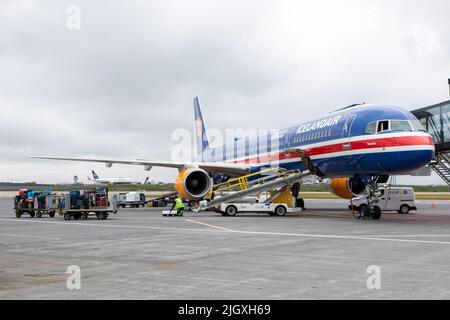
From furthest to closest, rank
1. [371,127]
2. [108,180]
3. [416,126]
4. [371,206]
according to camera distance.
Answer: [108,180], [371,206], [371,127], [416,126]

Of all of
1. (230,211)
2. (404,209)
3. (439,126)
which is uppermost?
(439,126)

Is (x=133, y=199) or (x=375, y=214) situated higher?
(x=133, y=199)

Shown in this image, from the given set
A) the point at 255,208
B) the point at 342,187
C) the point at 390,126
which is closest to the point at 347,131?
the point at 390,126

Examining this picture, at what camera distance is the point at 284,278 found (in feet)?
28.5

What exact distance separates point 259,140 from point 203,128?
1387cm

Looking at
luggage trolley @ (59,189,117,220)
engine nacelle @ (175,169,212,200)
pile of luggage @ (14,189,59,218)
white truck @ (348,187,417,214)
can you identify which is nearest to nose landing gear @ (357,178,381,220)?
white truck @ (348,187,417,214)

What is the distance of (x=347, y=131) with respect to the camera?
22.9m

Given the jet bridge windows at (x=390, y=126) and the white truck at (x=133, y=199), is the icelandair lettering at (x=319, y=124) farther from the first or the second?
the white truck at (x=133, y=199)

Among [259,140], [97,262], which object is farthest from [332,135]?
[97,262]

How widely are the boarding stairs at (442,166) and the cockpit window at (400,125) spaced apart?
7.27m

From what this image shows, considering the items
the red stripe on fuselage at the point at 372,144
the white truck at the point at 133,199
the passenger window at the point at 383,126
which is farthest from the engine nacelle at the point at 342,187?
the white truck at the point at 133,199

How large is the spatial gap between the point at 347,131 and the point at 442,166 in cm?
799

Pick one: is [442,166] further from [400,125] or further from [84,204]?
[84,204]

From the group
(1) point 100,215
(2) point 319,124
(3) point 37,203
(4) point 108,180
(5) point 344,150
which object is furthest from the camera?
(4) point 108,180
